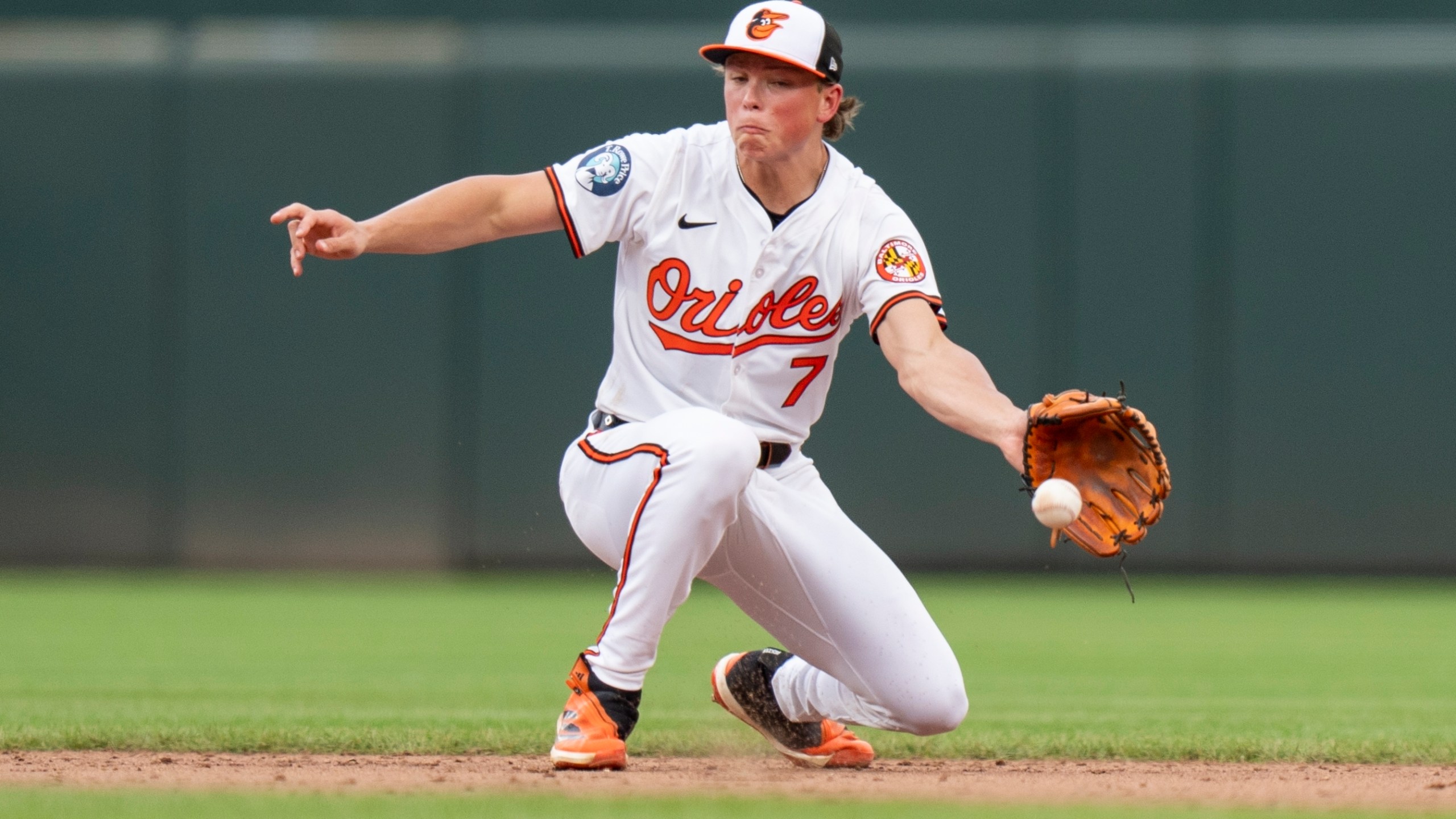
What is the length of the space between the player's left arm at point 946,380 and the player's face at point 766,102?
0.45m

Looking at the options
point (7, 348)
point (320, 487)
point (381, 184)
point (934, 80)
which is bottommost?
point (320, 487)

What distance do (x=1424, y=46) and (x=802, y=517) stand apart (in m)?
6.20

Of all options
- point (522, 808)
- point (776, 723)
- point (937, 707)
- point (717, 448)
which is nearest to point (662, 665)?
point (776, 723)

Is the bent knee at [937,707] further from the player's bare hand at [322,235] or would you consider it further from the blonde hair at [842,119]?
the player's bare hand at [322,235]

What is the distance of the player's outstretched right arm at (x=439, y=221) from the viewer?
333 cm

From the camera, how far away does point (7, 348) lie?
8812 mm

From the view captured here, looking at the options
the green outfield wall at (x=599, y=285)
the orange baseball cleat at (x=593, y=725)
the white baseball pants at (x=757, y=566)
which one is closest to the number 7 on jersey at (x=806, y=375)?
the white baseball pants at (x=757, y=566)

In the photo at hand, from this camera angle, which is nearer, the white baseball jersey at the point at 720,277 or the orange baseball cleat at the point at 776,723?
the white baseball jersey at the point at 720,277

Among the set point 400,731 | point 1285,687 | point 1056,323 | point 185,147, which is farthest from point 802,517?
point 185,147

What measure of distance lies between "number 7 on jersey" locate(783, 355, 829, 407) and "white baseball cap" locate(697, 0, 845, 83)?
0.60 meters

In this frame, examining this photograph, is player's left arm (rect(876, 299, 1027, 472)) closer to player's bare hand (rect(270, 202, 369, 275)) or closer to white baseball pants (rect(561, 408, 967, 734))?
white baseball pants (rect(561, 408, 967, 734))

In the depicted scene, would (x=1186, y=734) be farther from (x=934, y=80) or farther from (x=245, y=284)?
(x=245, y=284)

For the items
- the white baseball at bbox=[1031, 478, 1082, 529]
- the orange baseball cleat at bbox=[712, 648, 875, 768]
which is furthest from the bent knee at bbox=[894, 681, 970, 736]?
the white baseball at bbox=[1031, 478, 1082, 529]

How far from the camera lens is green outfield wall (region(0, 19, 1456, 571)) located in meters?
8.57
